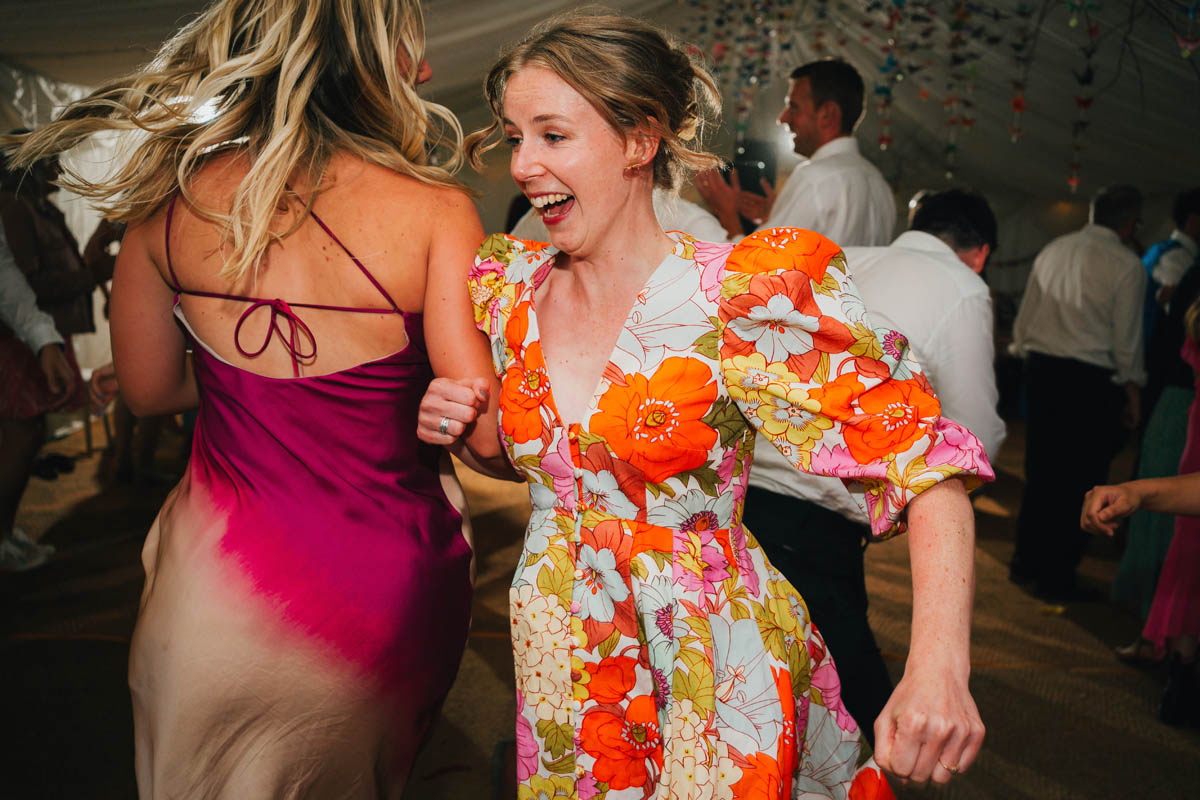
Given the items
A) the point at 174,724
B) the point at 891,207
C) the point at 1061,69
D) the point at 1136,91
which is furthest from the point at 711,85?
the point at 1136,91

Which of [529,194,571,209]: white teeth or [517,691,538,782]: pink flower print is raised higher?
[529,194,571,209]: white teeth

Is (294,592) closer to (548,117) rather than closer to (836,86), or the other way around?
(548,117)

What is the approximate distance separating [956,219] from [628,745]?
194 cm

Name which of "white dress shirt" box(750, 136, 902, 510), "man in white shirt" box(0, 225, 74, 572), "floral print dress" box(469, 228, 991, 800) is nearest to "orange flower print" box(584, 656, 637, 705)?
"floral print dress" box(469, 228, 991, 800)

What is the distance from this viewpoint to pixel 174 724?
117 centimetres

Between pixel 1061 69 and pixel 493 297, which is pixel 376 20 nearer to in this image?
pixel 493 297

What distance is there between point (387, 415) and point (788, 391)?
58cm

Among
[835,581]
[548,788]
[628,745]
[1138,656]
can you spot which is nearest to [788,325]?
[628,745]

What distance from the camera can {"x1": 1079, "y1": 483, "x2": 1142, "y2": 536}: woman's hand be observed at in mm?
1636

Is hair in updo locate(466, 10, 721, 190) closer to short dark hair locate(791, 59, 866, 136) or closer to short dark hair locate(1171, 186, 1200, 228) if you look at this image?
short dark hair locate(791, 59, 866, 136)

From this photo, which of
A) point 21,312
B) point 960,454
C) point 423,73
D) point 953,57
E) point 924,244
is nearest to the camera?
point 960,454

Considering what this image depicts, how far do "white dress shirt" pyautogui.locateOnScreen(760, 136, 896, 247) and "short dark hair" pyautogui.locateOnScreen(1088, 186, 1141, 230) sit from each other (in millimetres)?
1662

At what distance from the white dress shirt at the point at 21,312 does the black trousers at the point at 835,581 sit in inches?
112

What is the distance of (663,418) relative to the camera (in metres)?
1.07
